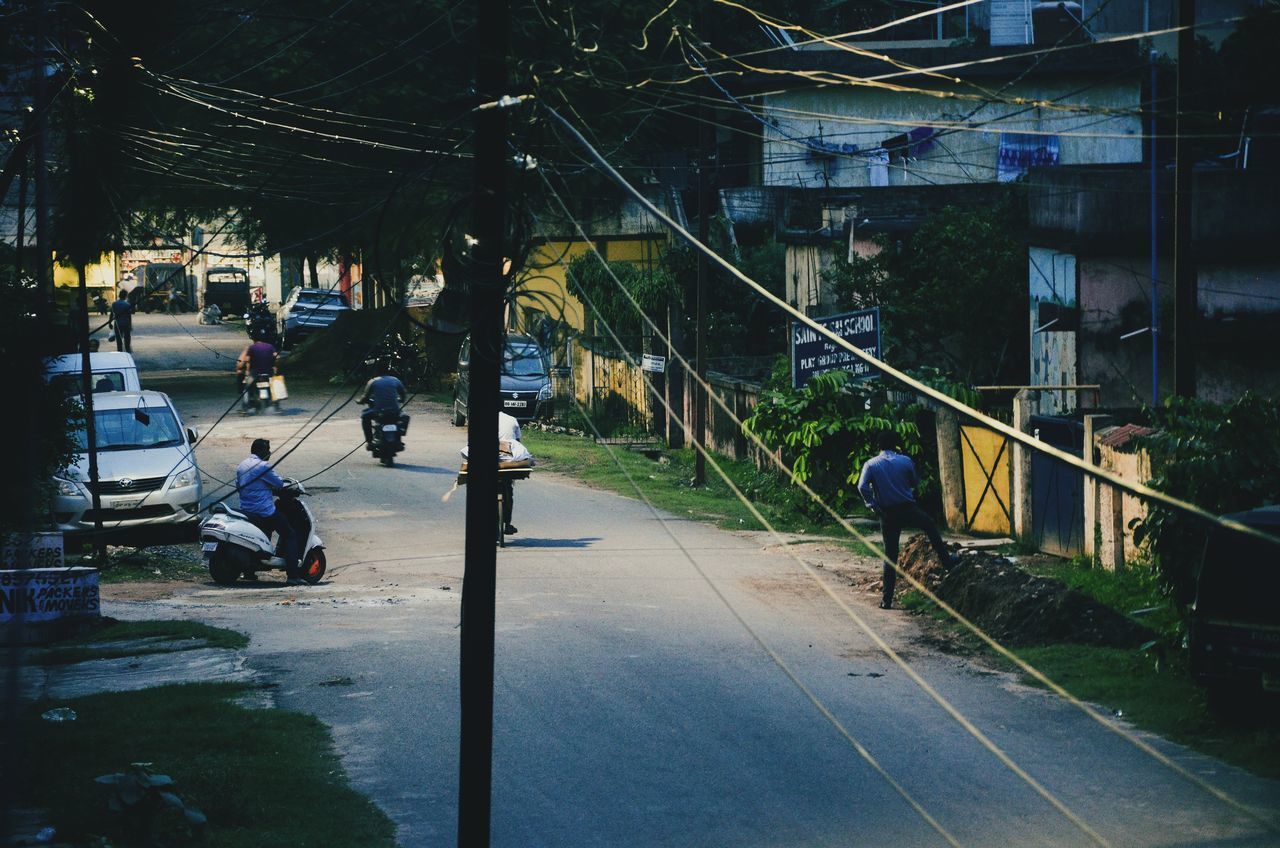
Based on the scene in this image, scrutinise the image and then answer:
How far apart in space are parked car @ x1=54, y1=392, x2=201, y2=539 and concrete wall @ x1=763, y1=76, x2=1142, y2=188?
19.5 meters

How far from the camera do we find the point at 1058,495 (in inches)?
691

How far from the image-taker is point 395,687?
11734mm

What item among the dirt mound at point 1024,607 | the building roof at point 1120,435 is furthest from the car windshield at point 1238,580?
the building roof at point 1120,435

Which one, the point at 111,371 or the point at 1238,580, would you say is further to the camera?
the point at 111,371

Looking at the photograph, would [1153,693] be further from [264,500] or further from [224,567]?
[224,567]

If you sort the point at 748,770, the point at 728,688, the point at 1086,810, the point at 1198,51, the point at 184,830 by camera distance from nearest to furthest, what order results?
the point at 184,830
the point at 1086,810
the point at 748,770
the point at 728,688
the point at 1198,51

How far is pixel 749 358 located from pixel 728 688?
22.0 metres

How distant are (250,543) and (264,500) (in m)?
0.57

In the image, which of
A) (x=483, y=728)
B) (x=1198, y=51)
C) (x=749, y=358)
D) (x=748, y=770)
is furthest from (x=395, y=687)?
(x=1198, y=51)

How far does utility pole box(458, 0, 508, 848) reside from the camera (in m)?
7.41

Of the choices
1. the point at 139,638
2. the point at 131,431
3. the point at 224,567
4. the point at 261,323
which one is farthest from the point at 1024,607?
the point at 261,323

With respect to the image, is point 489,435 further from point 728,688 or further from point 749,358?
point 749,358

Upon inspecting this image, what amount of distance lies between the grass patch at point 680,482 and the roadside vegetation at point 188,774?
8.59 meters

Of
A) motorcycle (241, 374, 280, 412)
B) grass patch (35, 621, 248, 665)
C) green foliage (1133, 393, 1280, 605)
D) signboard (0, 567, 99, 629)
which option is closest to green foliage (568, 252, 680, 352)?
A: motorcycle (241, 374, 280, 412)
